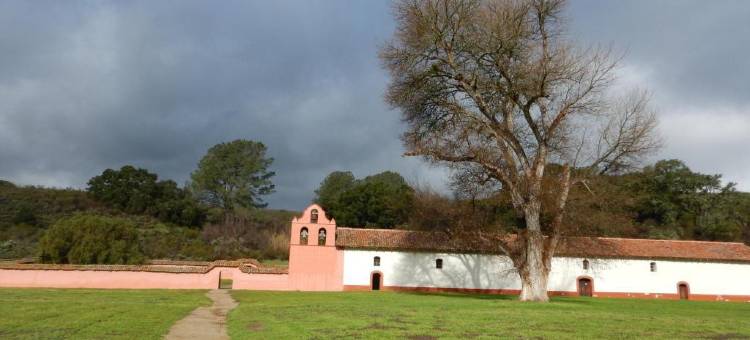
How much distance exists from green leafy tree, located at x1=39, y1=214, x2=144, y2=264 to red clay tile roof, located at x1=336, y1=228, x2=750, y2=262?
12.9 meters

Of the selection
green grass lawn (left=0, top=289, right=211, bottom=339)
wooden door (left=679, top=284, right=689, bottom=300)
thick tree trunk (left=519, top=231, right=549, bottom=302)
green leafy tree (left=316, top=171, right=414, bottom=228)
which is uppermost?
green leafy tree (left=316, top=171, right=414, bottom=228)

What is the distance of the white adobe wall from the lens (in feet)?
109

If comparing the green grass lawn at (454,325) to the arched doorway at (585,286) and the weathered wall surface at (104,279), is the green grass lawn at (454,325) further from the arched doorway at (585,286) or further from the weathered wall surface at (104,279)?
the arched doorway at (585,286)

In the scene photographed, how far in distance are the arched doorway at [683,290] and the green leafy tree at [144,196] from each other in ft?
147

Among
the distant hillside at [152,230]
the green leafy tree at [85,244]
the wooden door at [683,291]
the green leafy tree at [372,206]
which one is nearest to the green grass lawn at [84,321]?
the green leafy tree at [85,244]

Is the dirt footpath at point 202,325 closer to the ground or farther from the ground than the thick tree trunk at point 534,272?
closer to the ground

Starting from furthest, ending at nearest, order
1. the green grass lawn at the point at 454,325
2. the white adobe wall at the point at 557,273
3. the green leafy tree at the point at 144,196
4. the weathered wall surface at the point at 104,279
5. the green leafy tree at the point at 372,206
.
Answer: the green leafy tree at the point at 144,196 → the green leafy tree at the point at 372,206 → the white adobe wall at the point at 557,273 → the weathered wall surface at the point at 104,279 → the green grass lawn at the point at 454,325

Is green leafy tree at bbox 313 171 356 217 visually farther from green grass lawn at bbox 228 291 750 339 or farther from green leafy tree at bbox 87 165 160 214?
green grass lawn at bbox 228 291 750 339

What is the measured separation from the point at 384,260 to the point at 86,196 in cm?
4154

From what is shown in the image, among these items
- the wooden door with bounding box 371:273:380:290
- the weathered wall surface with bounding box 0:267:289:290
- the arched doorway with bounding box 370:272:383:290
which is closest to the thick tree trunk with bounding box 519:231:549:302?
the arched doorway with bounding box 370:272:383:290

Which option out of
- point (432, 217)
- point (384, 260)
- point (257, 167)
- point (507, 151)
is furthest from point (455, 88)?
point (257, 167)

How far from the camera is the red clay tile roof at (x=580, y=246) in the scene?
33031 mm

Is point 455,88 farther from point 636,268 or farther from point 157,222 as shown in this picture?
point 157,222

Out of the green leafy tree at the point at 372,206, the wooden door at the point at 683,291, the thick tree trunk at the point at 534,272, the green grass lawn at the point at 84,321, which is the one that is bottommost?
the wooden door at the point at 683,291
